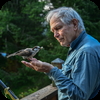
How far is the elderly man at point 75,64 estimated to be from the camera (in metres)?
1.01

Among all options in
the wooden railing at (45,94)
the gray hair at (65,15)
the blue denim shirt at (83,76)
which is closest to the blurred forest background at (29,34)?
the wooden railing at (45,94)

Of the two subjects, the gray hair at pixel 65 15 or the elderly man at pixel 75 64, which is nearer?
the elderly man at pixel 75 64

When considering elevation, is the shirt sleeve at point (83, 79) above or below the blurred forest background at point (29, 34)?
above

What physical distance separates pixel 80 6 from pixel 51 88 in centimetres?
316

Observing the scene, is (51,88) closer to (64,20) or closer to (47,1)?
(64,20)

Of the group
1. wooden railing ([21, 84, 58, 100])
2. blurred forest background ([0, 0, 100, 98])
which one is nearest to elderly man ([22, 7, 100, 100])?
wooden railing ([21, 84, 58, 100])

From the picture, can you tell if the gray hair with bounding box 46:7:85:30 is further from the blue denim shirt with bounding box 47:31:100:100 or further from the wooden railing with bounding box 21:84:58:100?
the wooden railing with bounding box 21:84:58:100

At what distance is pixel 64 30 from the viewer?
1220 millimetres

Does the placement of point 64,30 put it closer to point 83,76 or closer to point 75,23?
point 75,23

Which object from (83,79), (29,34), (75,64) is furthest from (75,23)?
(29,34)

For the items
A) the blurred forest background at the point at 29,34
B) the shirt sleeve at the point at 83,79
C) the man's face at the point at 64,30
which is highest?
the man's face at the point at 64,30

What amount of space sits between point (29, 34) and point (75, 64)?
16.9 feet

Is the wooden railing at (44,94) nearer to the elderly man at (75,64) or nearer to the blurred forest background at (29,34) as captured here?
the elderly man at (75,64)

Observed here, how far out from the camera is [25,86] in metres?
6.01
